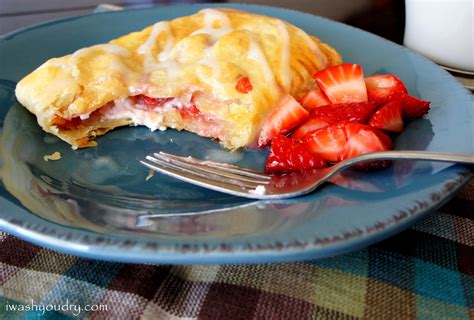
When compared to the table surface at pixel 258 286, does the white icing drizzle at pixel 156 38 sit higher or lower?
higher

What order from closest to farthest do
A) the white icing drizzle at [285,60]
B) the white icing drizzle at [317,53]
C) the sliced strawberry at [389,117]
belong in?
the sliced strawberry at [389,117] → the white icing drizzle at [285,60] → the white icing drizzle at [317,53]

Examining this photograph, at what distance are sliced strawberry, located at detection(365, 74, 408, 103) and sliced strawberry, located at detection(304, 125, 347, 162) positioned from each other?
0.79 feet

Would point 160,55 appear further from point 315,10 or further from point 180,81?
point 315,10

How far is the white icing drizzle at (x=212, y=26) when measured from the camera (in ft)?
6.04

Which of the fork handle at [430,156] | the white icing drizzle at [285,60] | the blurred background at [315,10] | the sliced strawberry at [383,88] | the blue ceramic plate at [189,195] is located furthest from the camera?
the blurred background at [315,10]

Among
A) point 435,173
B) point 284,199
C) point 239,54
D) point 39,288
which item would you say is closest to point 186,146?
point 239,54

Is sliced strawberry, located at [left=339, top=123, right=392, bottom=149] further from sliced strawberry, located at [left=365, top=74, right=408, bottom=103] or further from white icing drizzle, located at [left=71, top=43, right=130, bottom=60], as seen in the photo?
white icing drizzle, located at [left=71, top=43, right=130, bottom=60]

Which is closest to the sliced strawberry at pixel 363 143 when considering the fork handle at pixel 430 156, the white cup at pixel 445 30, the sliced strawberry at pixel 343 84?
the fork handle at pixel 430 156

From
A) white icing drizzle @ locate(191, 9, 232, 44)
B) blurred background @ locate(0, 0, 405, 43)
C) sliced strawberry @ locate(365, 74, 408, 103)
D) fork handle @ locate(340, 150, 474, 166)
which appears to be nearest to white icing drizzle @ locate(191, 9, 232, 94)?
white icing drizzle @ locate(191, 9, 232, 44)

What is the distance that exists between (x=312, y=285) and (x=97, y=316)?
466 millimetres

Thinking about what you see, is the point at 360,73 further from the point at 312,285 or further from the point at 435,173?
the point at 312,285

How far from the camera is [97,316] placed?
104cm

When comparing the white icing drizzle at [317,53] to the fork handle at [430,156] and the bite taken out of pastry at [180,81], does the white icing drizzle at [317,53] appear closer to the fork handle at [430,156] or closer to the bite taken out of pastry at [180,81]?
the bite taken out of pastry at [180,81]

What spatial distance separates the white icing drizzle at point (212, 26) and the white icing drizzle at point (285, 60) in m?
0.20
